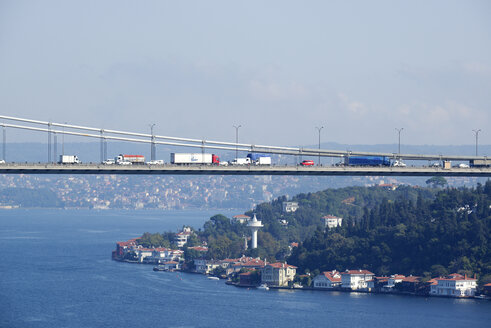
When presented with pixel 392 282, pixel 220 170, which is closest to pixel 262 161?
pixel 220 170

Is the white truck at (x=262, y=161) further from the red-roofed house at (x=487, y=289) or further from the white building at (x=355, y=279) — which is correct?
the white building at (x=355, y=279)

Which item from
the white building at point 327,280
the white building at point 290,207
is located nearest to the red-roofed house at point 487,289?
the white building at point 327,280

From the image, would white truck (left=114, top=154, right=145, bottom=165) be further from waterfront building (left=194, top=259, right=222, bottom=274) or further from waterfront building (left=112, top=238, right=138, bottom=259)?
waterfront building (left=112, top=238, right=138, bottom=259)

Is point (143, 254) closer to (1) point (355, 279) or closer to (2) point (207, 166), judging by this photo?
(1) point (355, 279)

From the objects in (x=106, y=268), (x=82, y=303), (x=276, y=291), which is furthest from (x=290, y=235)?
(x=82, y=303)

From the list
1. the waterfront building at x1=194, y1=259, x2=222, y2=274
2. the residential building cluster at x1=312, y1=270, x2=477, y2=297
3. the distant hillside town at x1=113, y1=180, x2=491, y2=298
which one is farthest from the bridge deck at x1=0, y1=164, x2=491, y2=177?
the waterfront building at x1=194, y1=259, x2=222, y2=274

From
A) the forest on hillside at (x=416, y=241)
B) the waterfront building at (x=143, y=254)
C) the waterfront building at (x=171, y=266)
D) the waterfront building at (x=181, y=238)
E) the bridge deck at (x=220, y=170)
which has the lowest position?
the waterfront building at (x=171, y=266)
